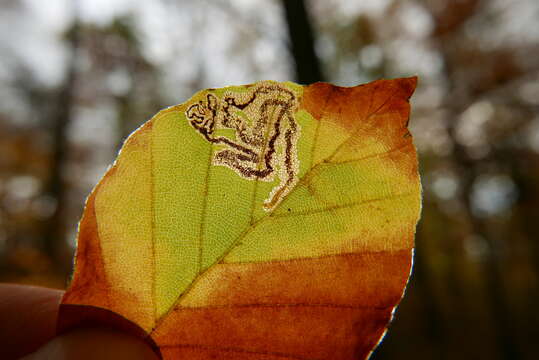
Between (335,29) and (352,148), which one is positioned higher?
(335,29)

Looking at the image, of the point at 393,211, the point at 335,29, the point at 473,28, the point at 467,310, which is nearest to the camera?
→ the point at 393,211

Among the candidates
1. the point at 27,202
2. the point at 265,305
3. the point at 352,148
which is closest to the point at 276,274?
the point at 265,305

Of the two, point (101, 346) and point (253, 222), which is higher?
point (253, 222)

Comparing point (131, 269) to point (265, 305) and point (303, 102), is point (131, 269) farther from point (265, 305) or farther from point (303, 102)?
point (303, 102)

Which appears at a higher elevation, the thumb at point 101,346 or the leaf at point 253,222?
the leaf at point 253,222

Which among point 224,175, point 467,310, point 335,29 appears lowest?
point 467,310

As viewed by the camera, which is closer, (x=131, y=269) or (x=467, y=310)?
(x=131, y=269)

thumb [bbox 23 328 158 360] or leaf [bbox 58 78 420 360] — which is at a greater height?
leaf [bbox 58 78 420 360]

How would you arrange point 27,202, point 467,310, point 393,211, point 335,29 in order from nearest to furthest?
point 393,211 < point 27,202 < point 335,29 < point 467,310
